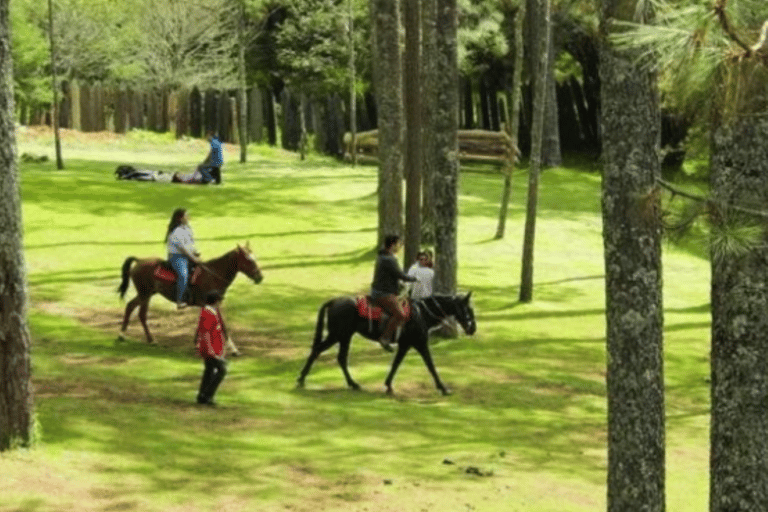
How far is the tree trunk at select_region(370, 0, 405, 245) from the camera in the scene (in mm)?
34000

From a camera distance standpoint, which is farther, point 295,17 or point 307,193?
point 295,17

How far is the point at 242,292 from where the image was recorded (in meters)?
32.8

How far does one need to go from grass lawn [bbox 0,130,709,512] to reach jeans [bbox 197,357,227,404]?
28 cm

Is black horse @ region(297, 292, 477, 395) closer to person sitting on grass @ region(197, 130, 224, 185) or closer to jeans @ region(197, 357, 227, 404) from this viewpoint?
jeans @ region(197, 357, 227, 404)

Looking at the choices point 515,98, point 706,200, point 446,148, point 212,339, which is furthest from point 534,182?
point 706,200

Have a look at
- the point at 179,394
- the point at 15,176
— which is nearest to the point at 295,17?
the point at 179,394

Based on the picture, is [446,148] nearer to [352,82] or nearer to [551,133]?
[352,82]

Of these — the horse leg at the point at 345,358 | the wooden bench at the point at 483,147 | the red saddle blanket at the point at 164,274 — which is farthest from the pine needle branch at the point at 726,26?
the wooden bench at the point at 483,147

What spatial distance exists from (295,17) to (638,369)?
49.8m

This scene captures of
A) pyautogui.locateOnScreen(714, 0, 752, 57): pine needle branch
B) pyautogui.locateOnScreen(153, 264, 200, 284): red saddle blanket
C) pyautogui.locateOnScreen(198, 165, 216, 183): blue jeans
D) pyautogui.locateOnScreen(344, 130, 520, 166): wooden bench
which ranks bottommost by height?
pyautogui.locateOnScreen(153, 264, 200, 284): red saddle blanket

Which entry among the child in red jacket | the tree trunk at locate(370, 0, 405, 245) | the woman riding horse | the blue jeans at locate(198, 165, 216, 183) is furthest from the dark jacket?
the blue jeans at locate(198, 165, 216, 183)

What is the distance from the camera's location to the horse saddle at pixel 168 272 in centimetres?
2655

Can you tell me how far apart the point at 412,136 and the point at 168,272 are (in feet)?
24.8

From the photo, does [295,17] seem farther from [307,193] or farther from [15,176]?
[15,176]
